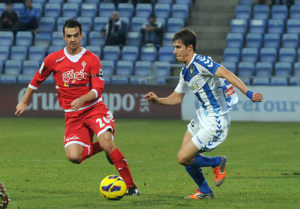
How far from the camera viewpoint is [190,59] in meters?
8.64

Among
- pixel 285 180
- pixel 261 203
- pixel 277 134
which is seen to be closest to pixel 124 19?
pixel 277 134

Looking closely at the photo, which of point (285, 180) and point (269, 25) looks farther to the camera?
point (269, 25)

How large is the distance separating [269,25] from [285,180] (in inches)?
575

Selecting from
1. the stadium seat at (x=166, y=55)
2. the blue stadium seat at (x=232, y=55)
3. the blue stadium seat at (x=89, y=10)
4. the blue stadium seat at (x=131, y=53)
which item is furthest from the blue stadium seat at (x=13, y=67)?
the blue stadium seat at (x=232, y=55)

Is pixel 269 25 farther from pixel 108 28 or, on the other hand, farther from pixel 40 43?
pixel 40 43

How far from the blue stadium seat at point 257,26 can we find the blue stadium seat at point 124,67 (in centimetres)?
412

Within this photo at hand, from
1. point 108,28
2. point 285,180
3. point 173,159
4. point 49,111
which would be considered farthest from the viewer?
point 108,28

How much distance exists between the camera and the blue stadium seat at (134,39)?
82.3ft

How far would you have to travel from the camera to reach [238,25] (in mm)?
24922

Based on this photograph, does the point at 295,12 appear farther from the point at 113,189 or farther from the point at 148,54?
the point at 113,189

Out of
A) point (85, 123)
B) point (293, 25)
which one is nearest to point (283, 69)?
point (293, 25)

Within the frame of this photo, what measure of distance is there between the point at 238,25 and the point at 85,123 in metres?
16.2

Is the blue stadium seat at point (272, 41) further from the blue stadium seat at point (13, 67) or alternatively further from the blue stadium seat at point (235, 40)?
the blue stadium seat at point (13, 67)

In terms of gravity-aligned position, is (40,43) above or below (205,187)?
below
